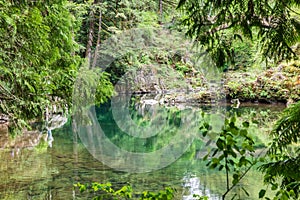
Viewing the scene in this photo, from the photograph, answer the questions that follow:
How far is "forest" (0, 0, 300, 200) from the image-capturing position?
1.41 metres

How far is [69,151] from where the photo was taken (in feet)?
21.1

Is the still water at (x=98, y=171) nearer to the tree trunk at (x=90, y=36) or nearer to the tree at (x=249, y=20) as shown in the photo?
the tree at (x=249, y=20)

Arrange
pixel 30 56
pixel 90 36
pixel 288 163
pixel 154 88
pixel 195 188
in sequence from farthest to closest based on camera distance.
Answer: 1. pixel 154 88
2. pixel 90 36
3. pixel 195 188
4. pixel 30 56
5. pixel 288 163

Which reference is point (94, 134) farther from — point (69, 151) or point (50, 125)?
point (69, 151)

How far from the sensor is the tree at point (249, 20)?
54.9 inches

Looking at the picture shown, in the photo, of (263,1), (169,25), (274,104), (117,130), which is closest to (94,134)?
(117,130)

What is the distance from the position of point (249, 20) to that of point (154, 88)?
1664 cm

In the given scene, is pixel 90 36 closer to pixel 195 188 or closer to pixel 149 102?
pixel 149 102

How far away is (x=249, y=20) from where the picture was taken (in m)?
1.41

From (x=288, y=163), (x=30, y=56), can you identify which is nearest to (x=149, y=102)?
(x=30, y=56)

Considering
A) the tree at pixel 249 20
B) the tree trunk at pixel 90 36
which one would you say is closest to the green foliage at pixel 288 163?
the tree at pixel 249 20

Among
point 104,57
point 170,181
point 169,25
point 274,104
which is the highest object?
point 169,25

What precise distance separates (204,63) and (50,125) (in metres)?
8.27

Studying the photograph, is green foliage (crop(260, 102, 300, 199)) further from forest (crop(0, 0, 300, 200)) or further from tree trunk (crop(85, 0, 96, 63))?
tree trunk (crop(85, 0, 96, 63))
